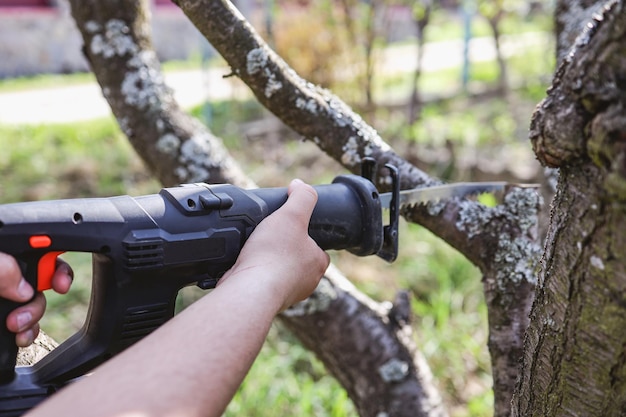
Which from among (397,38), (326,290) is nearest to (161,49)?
(397,38)

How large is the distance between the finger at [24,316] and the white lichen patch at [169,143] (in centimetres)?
79

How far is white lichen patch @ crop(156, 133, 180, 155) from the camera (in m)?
1.67

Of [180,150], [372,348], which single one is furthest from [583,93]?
[180,150]

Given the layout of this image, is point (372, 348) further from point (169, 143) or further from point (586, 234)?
point (586, 234)

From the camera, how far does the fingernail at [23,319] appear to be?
90cm

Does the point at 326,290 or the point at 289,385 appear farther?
the point at 289,385

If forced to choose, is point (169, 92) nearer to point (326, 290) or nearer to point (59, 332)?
point (326, 290)

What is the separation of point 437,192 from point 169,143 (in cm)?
71

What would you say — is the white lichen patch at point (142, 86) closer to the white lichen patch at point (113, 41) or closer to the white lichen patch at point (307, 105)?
the white lichen patch at point (113, 41)

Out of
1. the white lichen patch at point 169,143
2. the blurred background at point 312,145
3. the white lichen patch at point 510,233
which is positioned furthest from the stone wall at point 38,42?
the white lichen patch at point 510,233

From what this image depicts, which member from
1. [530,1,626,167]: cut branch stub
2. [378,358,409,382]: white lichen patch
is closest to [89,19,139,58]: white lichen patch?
[378,358,409,382]: white lichen patch

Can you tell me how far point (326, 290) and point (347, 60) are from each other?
4.24 meters

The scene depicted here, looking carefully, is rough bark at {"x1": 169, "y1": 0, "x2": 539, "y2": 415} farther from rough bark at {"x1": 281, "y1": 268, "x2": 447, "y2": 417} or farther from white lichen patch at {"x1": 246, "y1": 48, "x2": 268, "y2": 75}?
rough bark at {"x1": 281, "y1": 268, "x2": 447, "y2": 417}

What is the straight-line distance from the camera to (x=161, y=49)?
10227 mm
